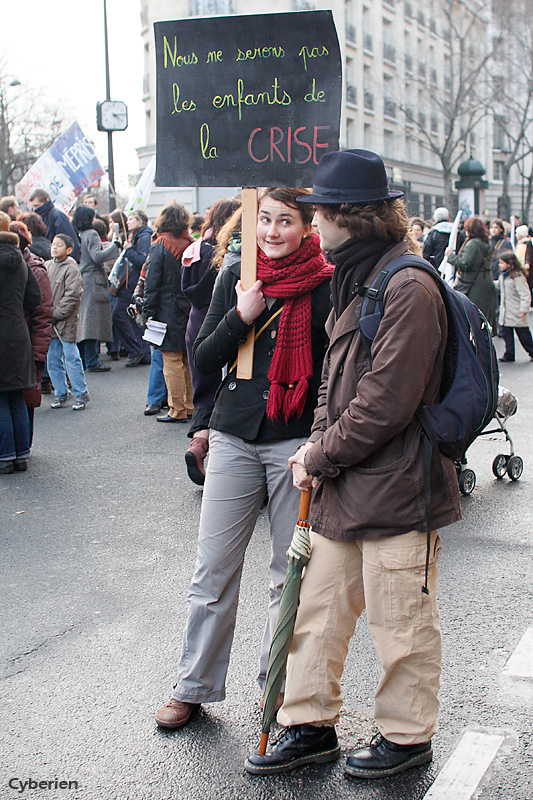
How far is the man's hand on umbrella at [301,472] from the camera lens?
2822 mm

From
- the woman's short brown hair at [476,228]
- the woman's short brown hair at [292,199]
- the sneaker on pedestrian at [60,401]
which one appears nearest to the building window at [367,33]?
the woman's short brown hair at [476,228]

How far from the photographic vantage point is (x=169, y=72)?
11.3 feet

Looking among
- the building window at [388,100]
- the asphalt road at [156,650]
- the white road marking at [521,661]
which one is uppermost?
the building window at [388,100]

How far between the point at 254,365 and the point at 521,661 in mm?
1672

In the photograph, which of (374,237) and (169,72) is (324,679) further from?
(169,72)

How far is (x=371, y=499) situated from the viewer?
2660 mm

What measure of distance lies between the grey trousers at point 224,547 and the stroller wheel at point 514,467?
12.5 ft

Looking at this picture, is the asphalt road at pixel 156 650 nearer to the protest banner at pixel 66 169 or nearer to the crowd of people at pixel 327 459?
the crowd of people at pixel 327 459

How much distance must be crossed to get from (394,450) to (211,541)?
842mm

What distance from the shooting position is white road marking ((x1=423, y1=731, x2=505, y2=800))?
2.73 meters

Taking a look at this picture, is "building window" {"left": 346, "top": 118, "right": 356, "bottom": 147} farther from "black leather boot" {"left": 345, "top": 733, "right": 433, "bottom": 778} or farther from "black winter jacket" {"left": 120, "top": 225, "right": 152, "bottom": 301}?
"black leather boot" {"left": 345, "top": 733, "right": 433, "bottom": 778}

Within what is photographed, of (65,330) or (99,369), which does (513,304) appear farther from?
(65,330)

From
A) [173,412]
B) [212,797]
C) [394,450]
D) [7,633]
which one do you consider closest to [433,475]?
[394,450]

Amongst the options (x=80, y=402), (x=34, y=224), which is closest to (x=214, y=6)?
(x=34, y=224)
